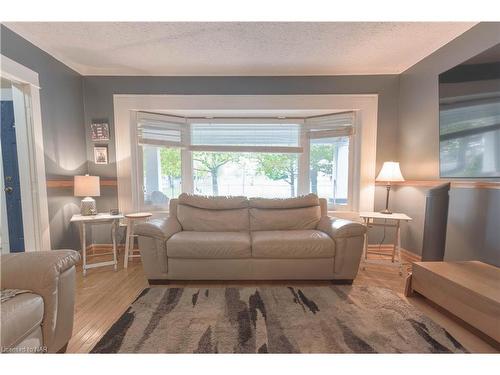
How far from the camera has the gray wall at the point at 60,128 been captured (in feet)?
7.97

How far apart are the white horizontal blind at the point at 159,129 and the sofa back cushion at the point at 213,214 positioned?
103 centimetres

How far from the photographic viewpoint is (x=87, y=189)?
8.59 feet

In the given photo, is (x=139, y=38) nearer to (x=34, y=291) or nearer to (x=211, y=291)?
(x=34, y=291)

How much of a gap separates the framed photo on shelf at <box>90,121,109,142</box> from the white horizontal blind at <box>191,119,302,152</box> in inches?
45.2

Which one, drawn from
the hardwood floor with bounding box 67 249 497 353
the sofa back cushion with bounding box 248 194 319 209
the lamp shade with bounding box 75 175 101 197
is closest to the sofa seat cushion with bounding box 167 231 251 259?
the hardwood floor with bounding box 67 249 497 353

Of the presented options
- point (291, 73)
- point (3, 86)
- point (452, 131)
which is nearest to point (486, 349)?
point (452, 131)

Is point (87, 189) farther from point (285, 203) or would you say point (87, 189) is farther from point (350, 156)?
point (350, 156)

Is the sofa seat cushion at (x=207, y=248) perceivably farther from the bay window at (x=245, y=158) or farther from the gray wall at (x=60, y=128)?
the gray wall at (x=60, y=128)

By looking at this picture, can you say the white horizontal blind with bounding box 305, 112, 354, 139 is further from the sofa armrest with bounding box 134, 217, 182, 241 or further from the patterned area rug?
the sofa armrest with bounding box 134, 217, 182, 241

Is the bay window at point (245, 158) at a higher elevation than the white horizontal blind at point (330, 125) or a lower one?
lower

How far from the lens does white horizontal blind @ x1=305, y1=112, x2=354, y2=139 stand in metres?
3.17

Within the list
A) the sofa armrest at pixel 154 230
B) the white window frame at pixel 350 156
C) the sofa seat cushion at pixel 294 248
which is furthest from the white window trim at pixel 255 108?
the sofa seat cushion at pixel 294 248

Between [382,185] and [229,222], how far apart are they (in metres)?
2.19

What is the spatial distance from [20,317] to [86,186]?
1.89m
